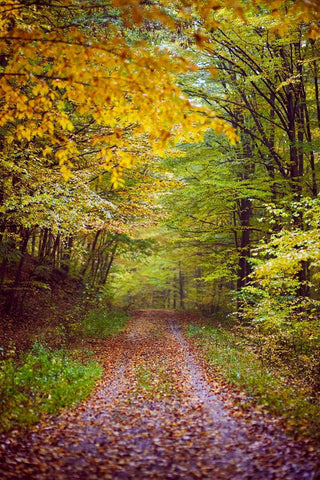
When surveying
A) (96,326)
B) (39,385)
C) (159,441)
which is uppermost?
(39,385)

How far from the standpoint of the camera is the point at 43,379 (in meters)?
7.02

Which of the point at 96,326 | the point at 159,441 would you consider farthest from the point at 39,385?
the point at 96,326

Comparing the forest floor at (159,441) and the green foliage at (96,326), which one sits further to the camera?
the green foliage at (96,326)

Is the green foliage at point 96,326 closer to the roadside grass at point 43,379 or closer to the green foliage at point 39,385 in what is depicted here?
the roadside grass at point 43,379

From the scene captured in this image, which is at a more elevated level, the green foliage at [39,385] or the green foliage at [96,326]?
the green foliage at [39,385]

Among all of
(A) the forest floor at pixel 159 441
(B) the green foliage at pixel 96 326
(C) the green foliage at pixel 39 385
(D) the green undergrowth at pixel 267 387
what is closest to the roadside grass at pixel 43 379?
(C) the green foliage at pixel 39 385

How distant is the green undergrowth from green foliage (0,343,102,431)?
3.36m

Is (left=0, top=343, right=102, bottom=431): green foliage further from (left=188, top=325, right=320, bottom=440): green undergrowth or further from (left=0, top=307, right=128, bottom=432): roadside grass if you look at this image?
(left=188, top=325, right=320, bottom=440): green undergrowth

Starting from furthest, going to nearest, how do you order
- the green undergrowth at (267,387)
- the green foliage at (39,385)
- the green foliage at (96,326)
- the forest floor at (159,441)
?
the green foliage at (96,326)
the green foliage at (39,385)
the green undergrowth at (267,387)
the forest floor at (159,441)

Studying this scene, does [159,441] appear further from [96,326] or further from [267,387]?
[96,326]

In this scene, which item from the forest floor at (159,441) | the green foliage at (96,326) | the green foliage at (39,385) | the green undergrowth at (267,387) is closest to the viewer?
the forest floor at (159,441)

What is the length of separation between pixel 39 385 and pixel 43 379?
12.7 inches

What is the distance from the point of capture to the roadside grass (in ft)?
17.9

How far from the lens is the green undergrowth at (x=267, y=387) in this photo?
16.7 ft
